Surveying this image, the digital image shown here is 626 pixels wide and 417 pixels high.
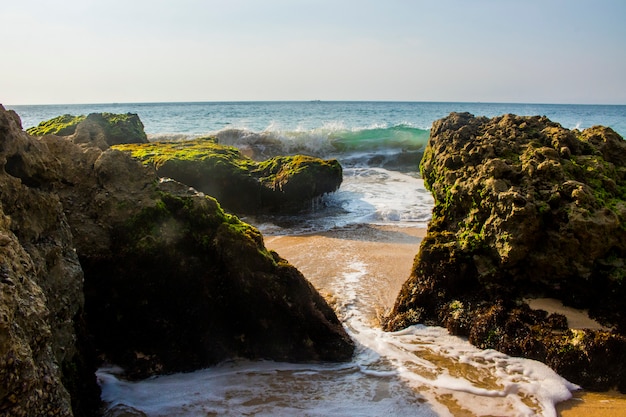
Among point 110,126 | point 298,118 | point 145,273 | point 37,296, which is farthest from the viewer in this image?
point 298,118

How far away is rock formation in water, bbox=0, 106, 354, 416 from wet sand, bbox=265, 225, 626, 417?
1587mm

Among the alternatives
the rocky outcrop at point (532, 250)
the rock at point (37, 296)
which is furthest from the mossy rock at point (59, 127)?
the rocky outcrop at point (532, 250)

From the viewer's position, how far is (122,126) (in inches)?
502

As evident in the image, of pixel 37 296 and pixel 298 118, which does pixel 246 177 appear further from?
pixel 298 118

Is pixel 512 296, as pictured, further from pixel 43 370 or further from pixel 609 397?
pixel 43 370

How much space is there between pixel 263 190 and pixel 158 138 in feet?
57.0

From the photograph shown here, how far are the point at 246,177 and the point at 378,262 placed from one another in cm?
533

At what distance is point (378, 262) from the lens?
25.5ft

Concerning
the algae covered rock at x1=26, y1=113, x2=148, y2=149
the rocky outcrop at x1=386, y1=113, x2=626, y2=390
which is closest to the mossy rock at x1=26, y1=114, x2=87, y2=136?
the algae covered rock at x1=26, y1=113, x2=148, y2=149

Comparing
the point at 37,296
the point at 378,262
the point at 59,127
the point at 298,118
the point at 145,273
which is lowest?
the point at 378,262

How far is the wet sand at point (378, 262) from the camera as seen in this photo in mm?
3785

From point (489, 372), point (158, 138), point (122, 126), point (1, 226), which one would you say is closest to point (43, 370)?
point (1, 226)

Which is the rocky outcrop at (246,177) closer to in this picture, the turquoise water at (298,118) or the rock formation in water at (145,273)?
the rock formation in water at (145,273)

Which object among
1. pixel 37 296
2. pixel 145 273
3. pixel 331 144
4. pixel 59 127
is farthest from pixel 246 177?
pixel 331 144
